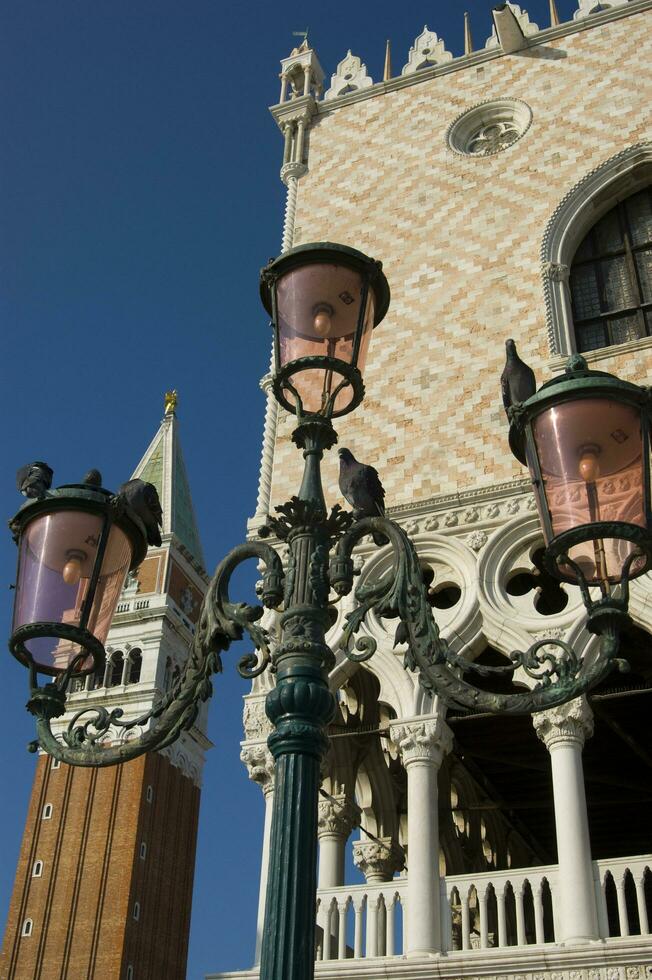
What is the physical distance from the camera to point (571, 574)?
4734mm

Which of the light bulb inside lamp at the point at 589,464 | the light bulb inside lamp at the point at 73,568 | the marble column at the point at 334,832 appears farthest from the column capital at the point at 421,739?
the light bulb inside lamp at the point at 589,464

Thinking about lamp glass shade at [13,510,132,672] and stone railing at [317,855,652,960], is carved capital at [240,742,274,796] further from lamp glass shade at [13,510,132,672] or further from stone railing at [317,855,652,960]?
lamp glass shade at [13,510,132,672]

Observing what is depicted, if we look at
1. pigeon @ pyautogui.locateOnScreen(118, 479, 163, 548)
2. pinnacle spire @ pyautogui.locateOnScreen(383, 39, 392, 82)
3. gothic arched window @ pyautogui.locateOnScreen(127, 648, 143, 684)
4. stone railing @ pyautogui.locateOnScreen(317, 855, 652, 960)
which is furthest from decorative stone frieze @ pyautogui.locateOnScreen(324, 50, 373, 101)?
gothic arched window @ pyautogui.locateOnScreen(127, 648, 143, 684)

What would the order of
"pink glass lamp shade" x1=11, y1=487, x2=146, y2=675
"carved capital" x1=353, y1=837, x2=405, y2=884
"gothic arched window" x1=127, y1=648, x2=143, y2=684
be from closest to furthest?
"pink glass lamp shade" x1=11, y1=487, x2=146, y2=675 → "carved capital" x1=353, y1=837, x2=405, y2=884 → "gothic arched window" x1=127, y1=648, x2=143, y2=684

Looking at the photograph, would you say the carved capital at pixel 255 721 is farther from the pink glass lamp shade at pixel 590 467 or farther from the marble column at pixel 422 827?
the pink glass lamp shade at pixel 590 467

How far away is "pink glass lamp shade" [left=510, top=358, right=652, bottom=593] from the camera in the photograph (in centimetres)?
462

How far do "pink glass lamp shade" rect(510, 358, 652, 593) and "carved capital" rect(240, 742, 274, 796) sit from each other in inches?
234

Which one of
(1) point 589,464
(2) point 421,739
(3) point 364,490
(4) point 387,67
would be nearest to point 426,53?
(4) point 387,67

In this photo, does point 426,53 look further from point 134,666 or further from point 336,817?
point 134,666

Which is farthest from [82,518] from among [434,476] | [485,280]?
[485,280]

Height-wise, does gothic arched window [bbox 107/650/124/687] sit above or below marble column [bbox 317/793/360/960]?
above

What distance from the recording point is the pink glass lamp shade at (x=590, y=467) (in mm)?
4625

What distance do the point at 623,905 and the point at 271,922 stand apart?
516 cm

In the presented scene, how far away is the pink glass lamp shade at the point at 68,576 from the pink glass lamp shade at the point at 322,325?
947mm
